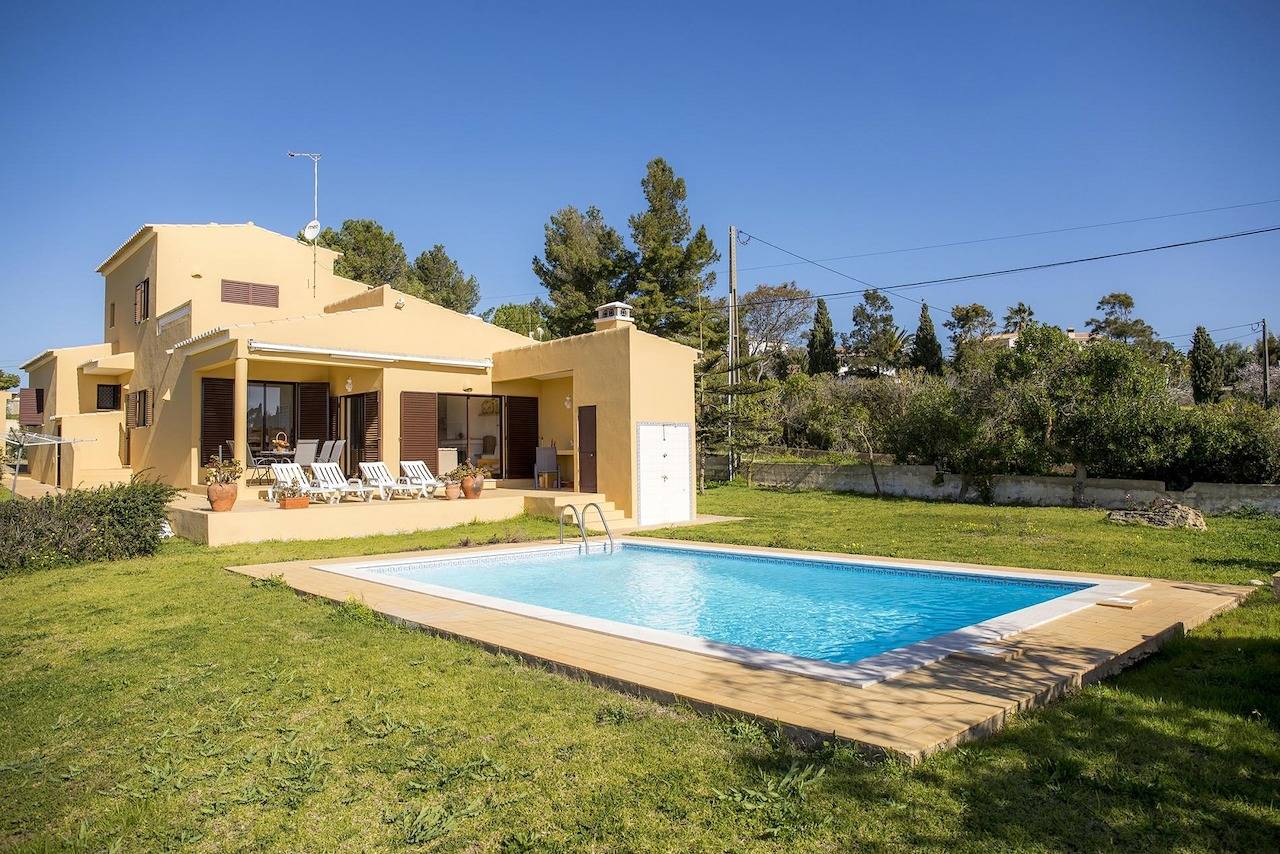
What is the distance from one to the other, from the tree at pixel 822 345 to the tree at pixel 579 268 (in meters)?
13.5

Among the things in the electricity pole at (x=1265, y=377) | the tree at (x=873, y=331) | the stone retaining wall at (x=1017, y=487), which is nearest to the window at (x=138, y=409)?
the stone retaining wall at (x=1017, y=487)

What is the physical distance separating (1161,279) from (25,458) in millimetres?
40098

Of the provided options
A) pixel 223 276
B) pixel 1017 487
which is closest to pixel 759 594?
pixel 1017 487

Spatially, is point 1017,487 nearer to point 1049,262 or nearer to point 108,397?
point 1049,262

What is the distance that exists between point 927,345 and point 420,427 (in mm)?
31881

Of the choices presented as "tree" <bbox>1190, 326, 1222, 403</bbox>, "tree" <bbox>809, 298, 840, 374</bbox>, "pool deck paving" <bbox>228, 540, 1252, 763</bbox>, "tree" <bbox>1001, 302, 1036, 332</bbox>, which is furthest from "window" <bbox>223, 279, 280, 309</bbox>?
"tree" <bbox>1001, 302, 1036, 332</bbox>

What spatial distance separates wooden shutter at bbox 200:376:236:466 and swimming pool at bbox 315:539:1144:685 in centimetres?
888

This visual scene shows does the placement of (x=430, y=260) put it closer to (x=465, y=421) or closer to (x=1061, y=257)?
(x=465, y=421)

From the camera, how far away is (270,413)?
56.7ft

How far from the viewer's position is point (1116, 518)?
14031mm

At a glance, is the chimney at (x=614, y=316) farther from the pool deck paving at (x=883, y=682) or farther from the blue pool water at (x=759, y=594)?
the pool deck paving at (x=883, y=682)

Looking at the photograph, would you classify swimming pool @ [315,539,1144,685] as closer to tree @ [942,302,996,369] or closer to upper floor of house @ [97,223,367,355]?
upper floor of house @ [97,223,367,355]

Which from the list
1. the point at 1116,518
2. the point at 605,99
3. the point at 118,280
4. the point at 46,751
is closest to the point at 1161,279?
the point at 1116,518

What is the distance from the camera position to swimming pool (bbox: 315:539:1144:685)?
19.0 ft
